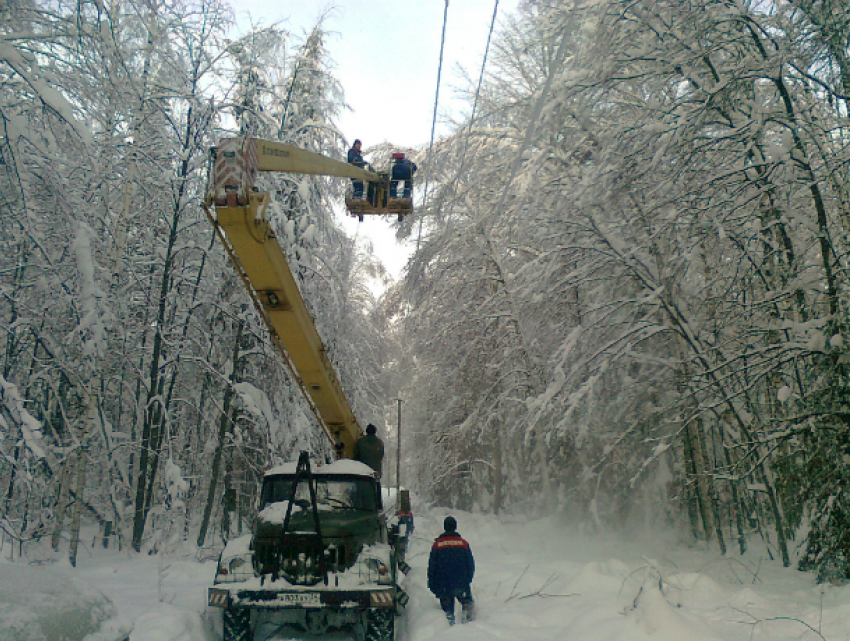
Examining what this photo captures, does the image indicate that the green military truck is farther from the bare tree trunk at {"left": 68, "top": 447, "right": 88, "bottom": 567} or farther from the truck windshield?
the bare tree trunk at {"left": 68, "top": 447, "right": 88, "bottom": 567}

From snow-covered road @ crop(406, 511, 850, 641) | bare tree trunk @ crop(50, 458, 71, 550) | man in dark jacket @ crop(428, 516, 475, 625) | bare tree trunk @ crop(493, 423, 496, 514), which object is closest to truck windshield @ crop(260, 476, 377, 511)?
man in dark jacket @ crop(428, 516, 475, 625)

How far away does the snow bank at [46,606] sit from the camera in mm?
4371

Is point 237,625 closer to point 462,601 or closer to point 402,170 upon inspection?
point 462,601

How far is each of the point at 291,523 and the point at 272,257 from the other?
3130mm

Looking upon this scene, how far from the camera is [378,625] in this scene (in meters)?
5.55

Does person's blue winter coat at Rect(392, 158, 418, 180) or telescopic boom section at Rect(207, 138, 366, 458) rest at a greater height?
person's blue winter coat at Rect(392, 158, 418, 180)

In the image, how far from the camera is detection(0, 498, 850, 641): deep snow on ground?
5164 millimetres

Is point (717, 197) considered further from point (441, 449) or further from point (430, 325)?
point (441, 449)

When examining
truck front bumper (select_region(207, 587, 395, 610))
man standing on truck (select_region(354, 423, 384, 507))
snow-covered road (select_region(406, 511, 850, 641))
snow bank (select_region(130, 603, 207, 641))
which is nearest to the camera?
snow bank (select_region(130, 603, 207, 641))

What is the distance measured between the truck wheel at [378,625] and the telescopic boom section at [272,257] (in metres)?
3.03

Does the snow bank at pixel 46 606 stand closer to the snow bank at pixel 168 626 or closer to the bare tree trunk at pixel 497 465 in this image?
the snow bank at pixel 168 626

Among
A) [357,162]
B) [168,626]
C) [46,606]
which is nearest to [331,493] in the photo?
[168,626]

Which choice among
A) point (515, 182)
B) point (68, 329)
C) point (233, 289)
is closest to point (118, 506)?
point (68, 329)

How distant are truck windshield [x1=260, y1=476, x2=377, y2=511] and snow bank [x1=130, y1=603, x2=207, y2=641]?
1455 mm
